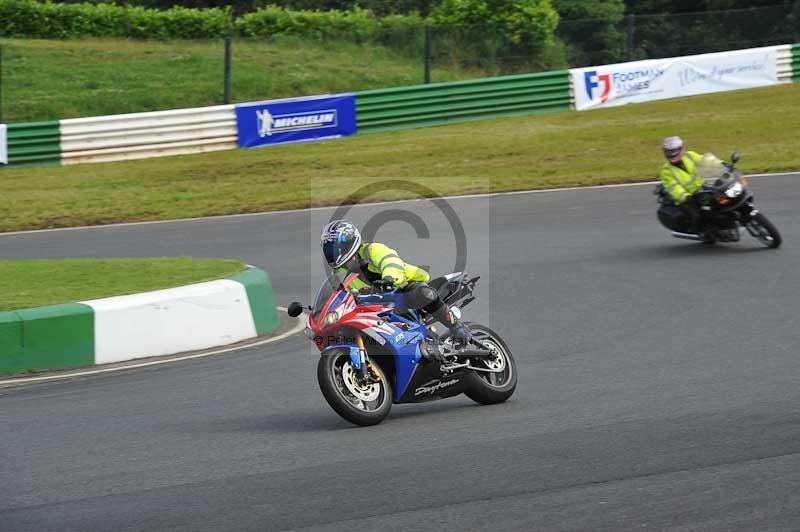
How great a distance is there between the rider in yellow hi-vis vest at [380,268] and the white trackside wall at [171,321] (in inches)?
113

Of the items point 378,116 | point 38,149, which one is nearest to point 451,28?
point 378,116

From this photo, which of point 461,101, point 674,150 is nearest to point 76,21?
point 461,101

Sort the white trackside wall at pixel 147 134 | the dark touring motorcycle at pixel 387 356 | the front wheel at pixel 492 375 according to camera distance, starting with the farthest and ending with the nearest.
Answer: the white trackside wall at pixel 147 134 → the front wheel at pixel 492 375 → the dark touring motorcycle at pixel 387 356

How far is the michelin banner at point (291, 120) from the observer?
2578 centimetres

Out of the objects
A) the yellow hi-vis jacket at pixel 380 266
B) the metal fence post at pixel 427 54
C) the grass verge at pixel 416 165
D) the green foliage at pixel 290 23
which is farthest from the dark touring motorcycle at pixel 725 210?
the green foliage at pixel 290 23

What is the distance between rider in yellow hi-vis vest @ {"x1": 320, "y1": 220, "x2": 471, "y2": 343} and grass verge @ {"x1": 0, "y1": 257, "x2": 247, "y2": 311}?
3566mm

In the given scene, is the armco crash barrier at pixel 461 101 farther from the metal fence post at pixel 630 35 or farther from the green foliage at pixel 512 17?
the metal fence post at pixel 630 35

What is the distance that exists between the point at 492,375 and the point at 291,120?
1825 cm

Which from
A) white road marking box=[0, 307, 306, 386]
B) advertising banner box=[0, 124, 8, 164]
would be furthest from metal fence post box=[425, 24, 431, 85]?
white road marking box=[0, 307, 306, 386]

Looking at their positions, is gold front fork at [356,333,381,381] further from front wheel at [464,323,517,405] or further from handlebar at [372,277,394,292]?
front wheel at [464,323,517,405]

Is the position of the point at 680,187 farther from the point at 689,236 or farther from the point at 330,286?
the point at 330,286

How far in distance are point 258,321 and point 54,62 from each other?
2412cm

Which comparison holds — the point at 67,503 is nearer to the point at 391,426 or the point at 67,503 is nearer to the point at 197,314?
the point at 391,426

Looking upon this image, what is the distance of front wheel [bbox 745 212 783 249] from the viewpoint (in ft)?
47.8
